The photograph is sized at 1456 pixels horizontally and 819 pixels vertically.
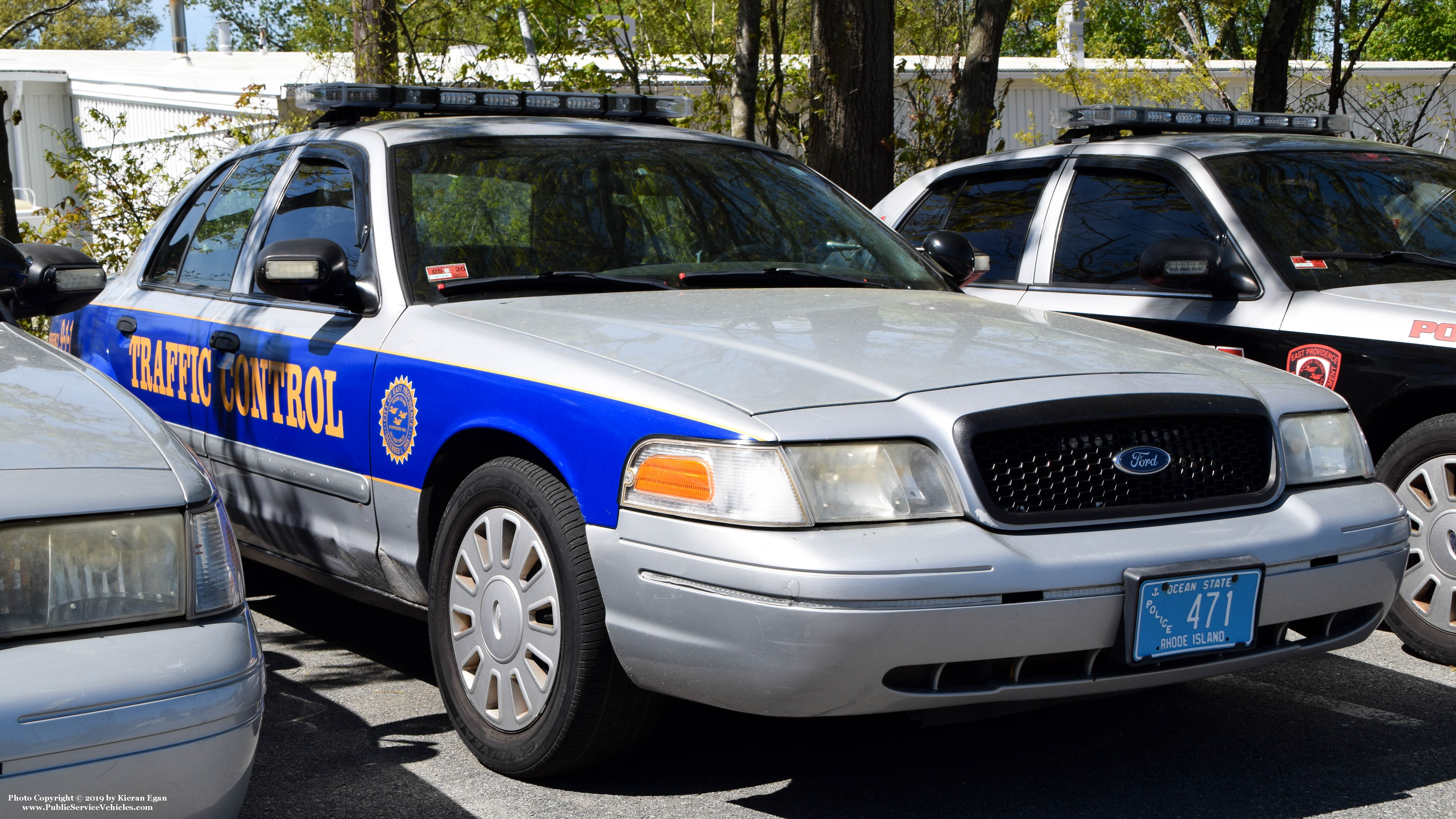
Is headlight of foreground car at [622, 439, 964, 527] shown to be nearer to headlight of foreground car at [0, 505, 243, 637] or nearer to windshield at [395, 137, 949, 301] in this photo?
headlight of foreground car at [0, 505, 243, 637]

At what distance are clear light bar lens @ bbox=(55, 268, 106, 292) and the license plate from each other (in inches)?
111

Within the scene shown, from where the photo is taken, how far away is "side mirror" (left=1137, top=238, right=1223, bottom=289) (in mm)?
4953

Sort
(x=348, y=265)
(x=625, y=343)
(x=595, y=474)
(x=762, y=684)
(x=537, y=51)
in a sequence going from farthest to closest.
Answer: (x=537, y=51) < (x=348, y=265) < (x=625, y=343) < (x=595, y=474) < (x=762, y=684)

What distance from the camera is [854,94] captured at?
9.01 metres

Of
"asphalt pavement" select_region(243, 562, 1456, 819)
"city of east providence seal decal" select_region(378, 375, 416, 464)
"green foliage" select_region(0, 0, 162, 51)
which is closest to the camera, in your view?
"asphalt pavement" select_region(243, 562, 1456, 819)

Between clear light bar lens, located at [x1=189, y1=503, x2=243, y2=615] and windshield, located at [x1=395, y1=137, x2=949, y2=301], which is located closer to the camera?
clear light bar lens, located at [x1=189, y1=503, x2=243, y2=615]

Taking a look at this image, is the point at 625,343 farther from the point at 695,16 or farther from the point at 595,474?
the point at 695,16

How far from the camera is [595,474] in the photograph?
10.1ft

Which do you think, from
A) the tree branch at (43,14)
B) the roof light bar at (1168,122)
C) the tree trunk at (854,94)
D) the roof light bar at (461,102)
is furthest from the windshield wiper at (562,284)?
the tree branch at (43,14)

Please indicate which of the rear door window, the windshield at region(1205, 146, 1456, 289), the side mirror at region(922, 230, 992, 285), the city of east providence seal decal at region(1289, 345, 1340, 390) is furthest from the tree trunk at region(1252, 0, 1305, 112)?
the side mirror at region(922, 230, 992, 285)

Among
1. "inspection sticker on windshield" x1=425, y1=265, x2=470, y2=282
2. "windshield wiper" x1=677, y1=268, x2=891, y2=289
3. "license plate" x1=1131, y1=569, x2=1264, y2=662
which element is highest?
"inspection sticker on windshield" x1=425, y1=265, x2=470, y2=282

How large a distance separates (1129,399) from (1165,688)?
1378mm

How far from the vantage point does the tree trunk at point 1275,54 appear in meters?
9.98

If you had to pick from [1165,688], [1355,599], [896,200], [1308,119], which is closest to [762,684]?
[1355,599]
